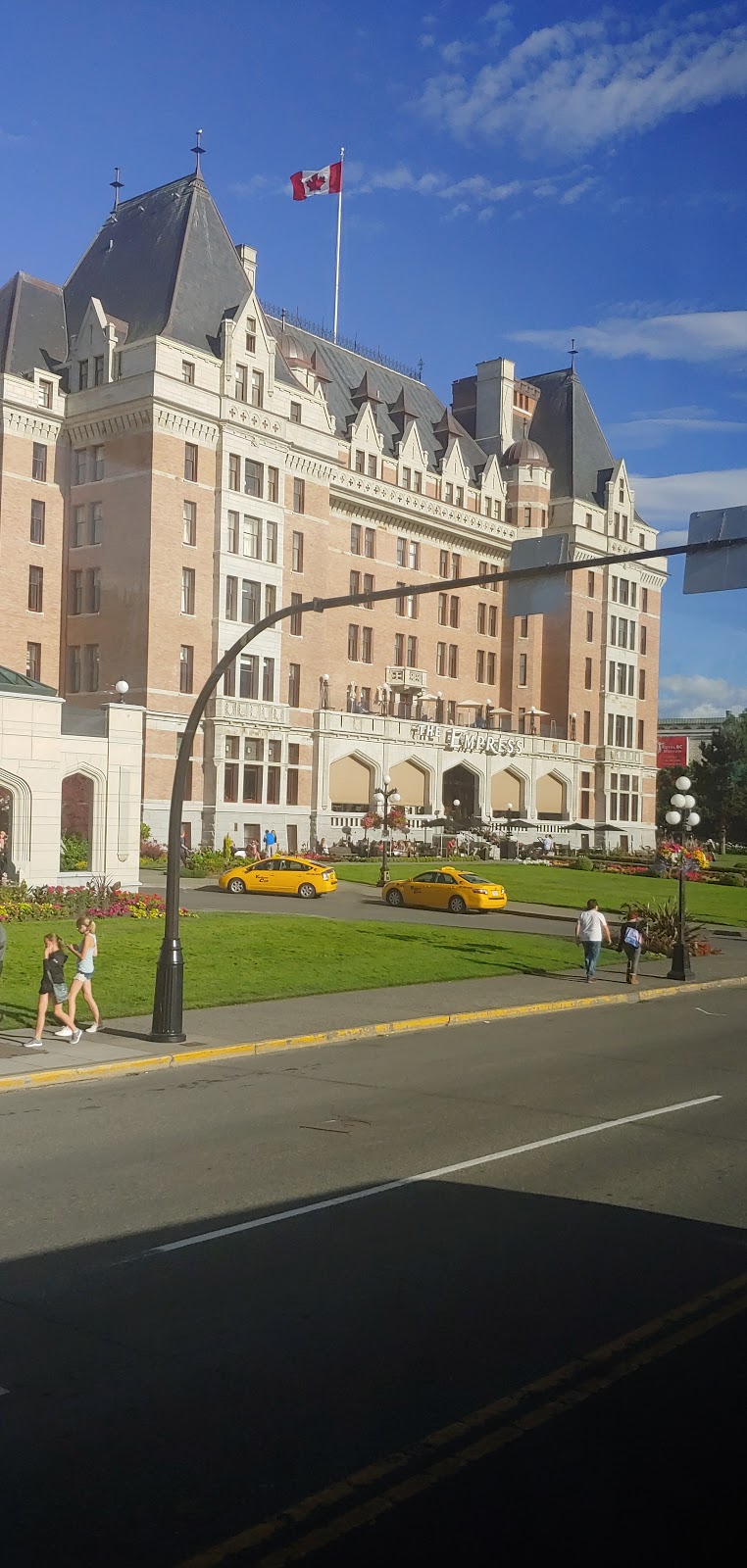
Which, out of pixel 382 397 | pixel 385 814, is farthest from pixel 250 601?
pixel 382 397

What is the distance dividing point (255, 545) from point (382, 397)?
22188 mm

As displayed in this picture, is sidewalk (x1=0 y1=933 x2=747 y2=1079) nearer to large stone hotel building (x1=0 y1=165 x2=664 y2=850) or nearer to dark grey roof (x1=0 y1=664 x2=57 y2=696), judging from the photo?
dark grey roof (x1=0 y1=664 x2=57 y2=696)

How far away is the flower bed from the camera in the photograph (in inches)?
1212

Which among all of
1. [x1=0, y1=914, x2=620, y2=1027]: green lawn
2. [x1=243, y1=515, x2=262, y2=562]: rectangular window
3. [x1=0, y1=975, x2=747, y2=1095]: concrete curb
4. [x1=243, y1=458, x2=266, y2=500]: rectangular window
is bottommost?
[x1=0, y1=975, x2=747, y2=1095]: concrete curb

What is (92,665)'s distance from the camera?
193 feet

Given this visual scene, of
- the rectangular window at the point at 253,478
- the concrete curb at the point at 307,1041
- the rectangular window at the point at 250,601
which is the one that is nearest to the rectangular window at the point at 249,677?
the rectangular window at the point at 250,601

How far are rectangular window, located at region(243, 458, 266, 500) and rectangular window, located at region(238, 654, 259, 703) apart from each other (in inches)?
290

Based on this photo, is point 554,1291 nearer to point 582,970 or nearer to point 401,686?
point 582,970

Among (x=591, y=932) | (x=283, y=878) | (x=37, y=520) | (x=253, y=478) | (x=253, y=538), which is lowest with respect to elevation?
(x=591, y=932)

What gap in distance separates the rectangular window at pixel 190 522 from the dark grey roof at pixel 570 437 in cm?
3385

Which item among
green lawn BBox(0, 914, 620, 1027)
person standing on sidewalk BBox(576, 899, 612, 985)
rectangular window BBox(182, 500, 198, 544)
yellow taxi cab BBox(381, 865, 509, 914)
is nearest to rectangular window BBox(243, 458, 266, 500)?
rectangular window BBox(182, 500, 198, 544)

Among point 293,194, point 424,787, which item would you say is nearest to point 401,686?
point 424,787

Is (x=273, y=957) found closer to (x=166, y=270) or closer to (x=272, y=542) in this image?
(x=272, y=542)

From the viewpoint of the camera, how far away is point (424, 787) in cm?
7219
